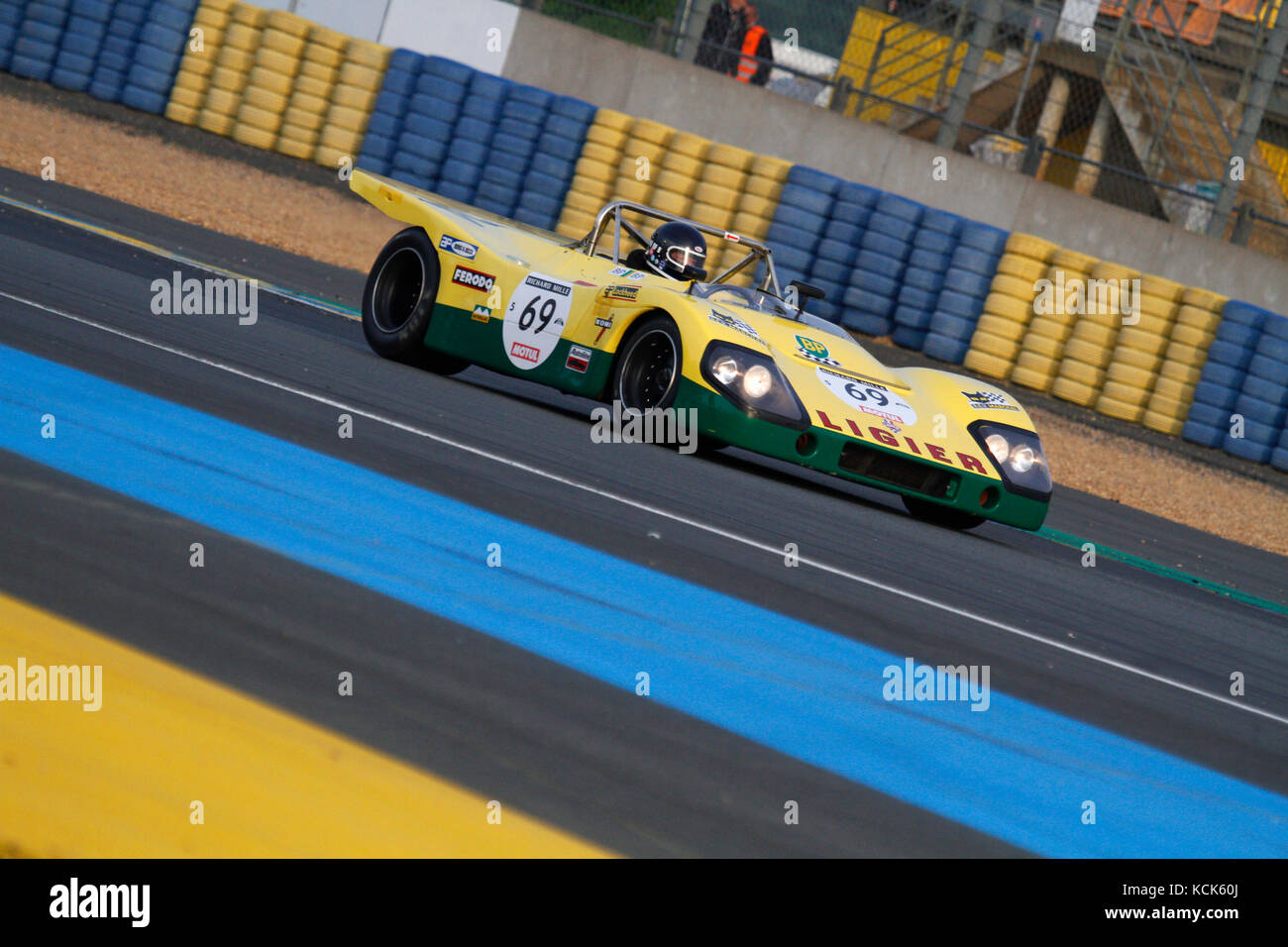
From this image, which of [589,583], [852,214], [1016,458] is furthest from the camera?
[852,214]

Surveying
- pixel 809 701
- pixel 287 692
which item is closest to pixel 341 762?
pixel 287 692

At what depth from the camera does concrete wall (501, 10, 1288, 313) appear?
17047 mm

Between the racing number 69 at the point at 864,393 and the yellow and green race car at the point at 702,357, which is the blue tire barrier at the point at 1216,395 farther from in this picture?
the racing number 69 at the point at 864,393

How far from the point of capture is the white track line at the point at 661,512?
4676mm

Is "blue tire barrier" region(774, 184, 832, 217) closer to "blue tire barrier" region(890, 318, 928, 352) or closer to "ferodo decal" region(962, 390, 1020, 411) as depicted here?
"blue tire barrier" region(890, 318, 928, 352)

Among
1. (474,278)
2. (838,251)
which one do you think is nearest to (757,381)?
(474,278)

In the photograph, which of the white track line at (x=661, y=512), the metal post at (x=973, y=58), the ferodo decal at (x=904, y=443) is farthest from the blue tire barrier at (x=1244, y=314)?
the white track line at (x=661, y=512)

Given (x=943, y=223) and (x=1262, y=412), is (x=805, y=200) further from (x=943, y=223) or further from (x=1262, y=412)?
(x=1262, y=412)

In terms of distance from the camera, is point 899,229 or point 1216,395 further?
point 899,229

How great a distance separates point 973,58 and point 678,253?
1044cm

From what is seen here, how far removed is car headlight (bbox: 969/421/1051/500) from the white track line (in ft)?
6.25

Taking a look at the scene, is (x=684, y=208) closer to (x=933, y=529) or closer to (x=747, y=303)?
(x=747, y=303)

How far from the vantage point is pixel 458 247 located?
25.7ft
